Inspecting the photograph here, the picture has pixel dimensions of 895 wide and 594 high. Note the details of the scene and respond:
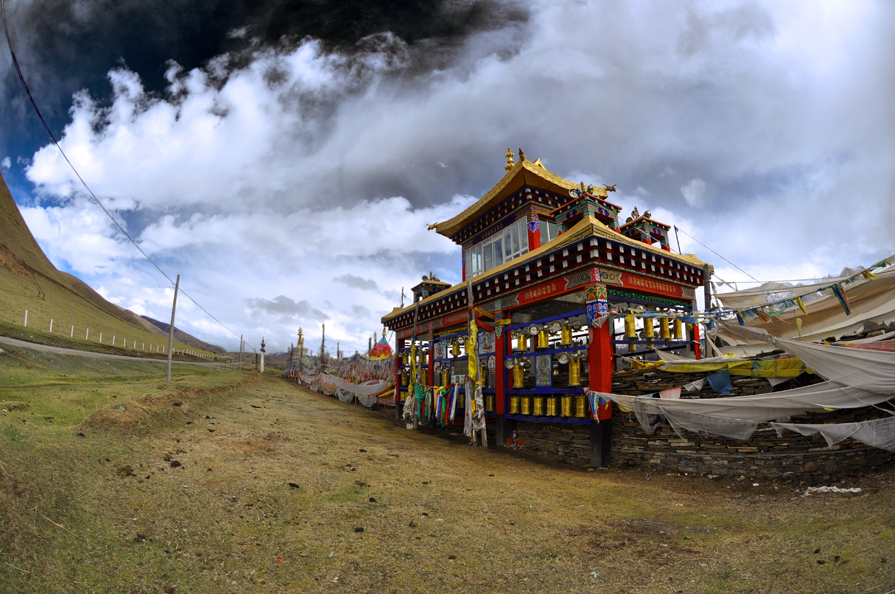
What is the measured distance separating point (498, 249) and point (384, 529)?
1327 cm

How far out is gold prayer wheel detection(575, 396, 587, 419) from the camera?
36.3 feet

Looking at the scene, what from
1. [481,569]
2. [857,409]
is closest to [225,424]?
[481,569]

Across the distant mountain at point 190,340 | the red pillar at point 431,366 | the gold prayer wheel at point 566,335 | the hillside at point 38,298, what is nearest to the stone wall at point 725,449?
the gold prayer wheel at point 566,335

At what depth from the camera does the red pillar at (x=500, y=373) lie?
558 inches

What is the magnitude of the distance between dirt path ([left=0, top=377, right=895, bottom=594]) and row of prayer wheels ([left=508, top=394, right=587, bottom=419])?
229 cm

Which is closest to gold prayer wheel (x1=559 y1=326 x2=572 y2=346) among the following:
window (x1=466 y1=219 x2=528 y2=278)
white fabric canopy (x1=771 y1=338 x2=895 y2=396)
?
white fabric canopy (x1=771 y1=338 x2=895 y2=396)

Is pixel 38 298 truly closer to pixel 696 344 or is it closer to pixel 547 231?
pixel 547 231

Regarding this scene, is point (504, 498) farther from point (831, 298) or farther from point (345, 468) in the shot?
point (831, 298)

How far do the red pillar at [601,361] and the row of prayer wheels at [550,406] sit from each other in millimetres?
593

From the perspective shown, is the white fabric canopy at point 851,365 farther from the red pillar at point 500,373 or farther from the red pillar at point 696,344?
the red pillar at point 500,373

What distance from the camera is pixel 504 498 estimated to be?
7957 mm

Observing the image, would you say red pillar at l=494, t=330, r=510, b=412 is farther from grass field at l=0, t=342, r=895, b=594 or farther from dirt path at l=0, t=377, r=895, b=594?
dirt path at l=0, t=377, r=895, b=594

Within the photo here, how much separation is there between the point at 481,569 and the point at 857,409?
6.92 meters

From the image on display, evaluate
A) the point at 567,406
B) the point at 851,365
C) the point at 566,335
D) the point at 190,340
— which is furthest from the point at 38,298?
the point at 190,340
